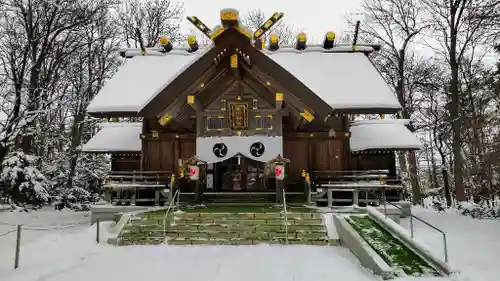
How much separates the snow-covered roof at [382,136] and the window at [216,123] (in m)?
5.64

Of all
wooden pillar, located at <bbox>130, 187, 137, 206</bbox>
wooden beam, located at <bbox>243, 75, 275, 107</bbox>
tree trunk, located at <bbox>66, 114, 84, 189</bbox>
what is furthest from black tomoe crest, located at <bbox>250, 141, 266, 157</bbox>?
tree trunk, located at <bbox>66, 114, 84, 189</bbox>

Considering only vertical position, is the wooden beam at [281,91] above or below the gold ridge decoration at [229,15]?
below

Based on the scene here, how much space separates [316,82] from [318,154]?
3.26 meters

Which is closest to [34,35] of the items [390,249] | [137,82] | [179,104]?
[137,82]

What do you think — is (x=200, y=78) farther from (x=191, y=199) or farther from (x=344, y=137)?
(x=344, y=137)

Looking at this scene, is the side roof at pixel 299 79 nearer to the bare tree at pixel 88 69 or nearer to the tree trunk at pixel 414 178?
the bare tree at pixel 88 69

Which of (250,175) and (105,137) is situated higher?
(105,137)

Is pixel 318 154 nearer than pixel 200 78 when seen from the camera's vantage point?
No

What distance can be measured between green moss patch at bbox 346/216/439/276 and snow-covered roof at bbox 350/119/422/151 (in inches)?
230

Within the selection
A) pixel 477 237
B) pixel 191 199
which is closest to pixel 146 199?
pixel 191 199

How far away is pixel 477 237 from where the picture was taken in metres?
11.4

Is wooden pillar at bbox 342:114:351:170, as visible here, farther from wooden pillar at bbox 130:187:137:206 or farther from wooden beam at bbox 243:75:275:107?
wooden pillar at bbox 130:187:137:206

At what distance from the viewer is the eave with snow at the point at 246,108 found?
42.4ft

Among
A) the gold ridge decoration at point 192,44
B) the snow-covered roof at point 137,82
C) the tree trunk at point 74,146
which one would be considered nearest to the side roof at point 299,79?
the snow-covered roof at point 137,82
